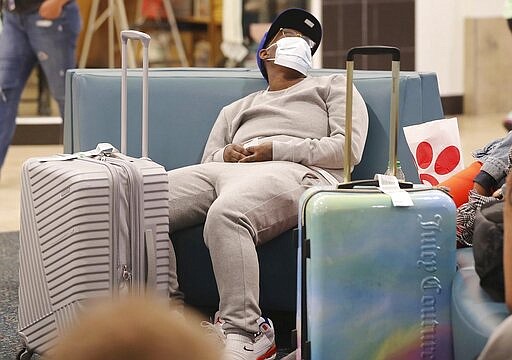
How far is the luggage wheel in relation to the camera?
2837mm

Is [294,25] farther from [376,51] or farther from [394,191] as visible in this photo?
[394,191]

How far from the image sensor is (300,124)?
3.20m

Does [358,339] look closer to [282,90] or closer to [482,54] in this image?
[282,90]

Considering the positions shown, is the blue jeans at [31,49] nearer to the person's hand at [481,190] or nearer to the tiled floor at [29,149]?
the tiled floor at [29,149]

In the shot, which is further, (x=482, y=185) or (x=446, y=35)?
(x=446, y=35)

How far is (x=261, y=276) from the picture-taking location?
10.0ft

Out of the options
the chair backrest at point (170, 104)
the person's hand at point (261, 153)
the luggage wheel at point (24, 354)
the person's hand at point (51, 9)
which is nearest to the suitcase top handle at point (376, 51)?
the person's hand at point (261, 153)

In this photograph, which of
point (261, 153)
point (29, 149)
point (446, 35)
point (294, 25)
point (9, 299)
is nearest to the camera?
point (261, 153)

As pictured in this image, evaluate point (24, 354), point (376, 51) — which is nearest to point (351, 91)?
point (376, 51)

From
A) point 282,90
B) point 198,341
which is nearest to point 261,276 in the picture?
point 282,90

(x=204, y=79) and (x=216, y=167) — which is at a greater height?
(x=204, y=79)

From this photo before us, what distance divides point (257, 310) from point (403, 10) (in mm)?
5761

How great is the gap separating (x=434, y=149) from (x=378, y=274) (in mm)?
851

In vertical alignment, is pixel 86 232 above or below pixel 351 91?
below
